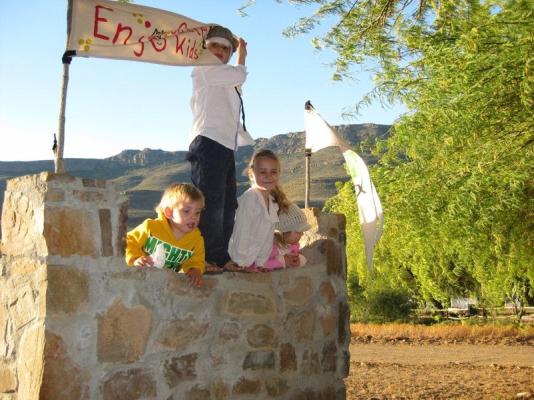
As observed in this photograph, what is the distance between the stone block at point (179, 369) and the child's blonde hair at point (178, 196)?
97 cm

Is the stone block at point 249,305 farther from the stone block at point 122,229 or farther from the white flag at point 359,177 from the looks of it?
the white flag at point 359,177

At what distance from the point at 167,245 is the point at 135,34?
4.99 ft

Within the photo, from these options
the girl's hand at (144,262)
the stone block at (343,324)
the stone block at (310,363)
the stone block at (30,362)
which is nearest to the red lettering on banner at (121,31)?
the girl's hand at (144,262)

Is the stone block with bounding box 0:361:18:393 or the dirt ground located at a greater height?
the stone block with bounding box 0:361:18:393

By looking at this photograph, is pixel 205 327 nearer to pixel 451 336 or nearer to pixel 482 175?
pixel 482 175

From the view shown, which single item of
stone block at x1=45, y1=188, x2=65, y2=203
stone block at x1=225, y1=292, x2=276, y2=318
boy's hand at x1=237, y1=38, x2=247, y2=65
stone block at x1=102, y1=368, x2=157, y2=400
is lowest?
stone block at x1=102, y1=368, x2=157, y2=400

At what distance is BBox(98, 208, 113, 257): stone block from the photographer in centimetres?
378

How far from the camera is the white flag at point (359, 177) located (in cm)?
580

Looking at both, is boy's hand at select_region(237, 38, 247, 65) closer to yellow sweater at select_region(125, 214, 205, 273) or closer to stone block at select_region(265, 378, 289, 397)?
yellow sweater at select_region(125, 214, 205, 273)

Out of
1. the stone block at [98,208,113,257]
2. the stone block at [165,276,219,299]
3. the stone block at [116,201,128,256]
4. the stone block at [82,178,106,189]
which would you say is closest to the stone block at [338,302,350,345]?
the stone block at [165,276,219,299]

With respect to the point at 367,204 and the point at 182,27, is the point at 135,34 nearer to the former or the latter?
the point at 182,27

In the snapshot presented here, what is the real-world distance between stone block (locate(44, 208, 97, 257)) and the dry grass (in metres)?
15.7

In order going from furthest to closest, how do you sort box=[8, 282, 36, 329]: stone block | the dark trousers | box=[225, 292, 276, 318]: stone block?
the dark trousers
box=[225, 292, 276, 318]: stone block
box=[8, 282, 36, 329]: stone block

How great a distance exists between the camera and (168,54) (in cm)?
488
